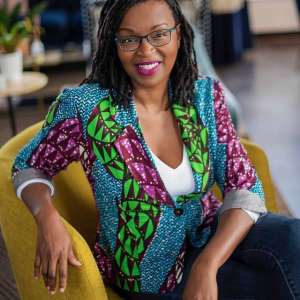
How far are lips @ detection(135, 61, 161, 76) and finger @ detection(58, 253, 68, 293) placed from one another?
1.31 feet

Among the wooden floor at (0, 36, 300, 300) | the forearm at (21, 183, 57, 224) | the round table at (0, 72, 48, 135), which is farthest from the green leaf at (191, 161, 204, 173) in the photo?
the round table at (0, 72, 48, 135)

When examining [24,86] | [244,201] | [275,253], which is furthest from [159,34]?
[24,86]

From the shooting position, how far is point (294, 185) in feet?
8.45

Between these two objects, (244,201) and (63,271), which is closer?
(63,271)

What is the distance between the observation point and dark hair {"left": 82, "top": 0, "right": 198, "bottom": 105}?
1095 millimetres

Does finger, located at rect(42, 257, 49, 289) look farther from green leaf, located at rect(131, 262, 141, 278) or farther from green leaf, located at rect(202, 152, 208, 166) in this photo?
green leaf, located at rect(202, 152, 208, 166)

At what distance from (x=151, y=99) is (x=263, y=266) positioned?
0.42 m

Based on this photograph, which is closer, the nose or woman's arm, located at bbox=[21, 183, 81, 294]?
woman's arm, located at bbox=[21, 183, 81, 294]

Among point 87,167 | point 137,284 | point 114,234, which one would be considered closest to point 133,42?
point 87,167

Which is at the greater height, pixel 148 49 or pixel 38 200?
pixel 148 49

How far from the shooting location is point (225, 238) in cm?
108

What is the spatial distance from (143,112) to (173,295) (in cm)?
39

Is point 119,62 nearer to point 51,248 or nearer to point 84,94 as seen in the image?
point 84,94

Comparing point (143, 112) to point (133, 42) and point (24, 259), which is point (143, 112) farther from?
point (24, 259)
